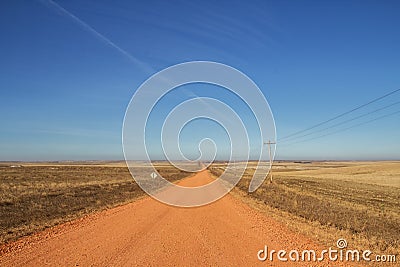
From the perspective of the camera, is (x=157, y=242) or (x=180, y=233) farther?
(x=180, y=233)

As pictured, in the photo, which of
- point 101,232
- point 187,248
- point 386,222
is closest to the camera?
point 187,248

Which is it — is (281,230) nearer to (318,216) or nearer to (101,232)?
(318,216)

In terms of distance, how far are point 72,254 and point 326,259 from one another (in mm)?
5796

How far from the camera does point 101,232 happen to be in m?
9.91

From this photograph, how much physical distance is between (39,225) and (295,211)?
1069 centimetres

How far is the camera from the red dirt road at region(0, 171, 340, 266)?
6.95 meters

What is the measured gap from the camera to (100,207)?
1609 cm

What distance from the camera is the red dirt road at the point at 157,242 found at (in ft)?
22.8

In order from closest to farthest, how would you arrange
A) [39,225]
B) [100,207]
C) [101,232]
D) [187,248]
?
[187,248] → [101,232] → [39,225] → [100,207]

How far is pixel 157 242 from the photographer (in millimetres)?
8617

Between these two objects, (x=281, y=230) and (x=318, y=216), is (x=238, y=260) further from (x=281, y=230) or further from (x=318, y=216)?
(x=318, y=216)

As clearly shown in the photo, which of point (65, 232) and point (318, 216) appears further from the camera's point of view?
point (318, 216)

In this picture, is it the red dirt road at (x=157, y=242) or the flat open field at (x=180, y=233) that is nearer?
the red dirt road at (x=157, y=242)

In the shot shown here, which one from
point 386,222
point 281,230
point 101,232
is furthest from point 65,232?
point 386,222
